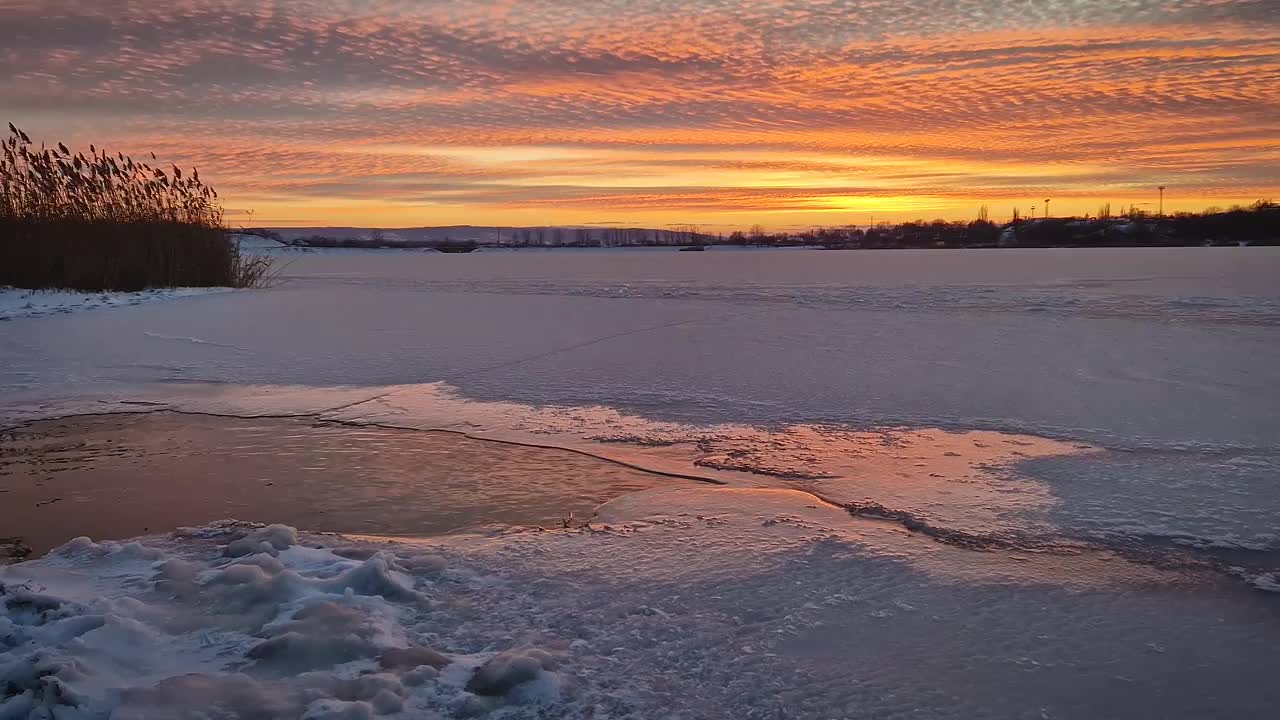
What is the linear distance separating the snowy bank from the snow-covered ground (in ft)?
15.0

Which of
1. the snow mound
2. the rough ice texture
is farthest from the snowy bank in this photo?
the rough ice texture

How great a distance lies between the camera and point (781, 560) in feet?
8.59

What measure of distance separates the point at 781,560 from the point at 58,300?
1204cm

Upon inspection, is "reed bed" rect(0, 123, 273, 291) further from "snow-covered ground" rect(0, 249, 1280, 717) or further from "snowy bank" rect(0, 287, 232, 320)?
"snow-covered ground" rect(0, 249, 1280, 717)

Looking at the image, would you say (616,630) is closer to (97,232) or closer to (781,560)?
(781,560)

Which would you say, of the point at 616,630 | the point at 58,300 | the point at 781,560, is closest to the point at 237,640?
the point at 616,630

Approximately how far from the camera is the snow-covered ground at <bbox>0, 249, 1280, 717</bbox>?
187 cm

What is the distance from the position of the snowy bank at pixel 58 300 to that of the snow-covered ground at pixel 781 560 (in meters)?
4.56

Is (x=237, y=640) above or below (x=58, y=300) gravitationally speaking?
below

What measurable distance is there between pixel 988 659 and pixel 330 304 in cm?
1263

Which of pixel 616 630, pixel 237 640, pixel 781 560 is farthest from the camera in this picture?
pixel 781 560

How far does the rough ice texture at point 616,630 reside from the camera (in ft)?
5.87

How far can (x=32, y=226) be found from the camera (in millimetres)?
11531

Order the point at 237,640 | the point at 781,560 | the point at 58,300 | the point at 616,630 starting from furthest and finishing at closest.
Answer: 1. the point at 58,300
2. the point at 781,560
3. the point at 616,630
4. the point at 237,640
